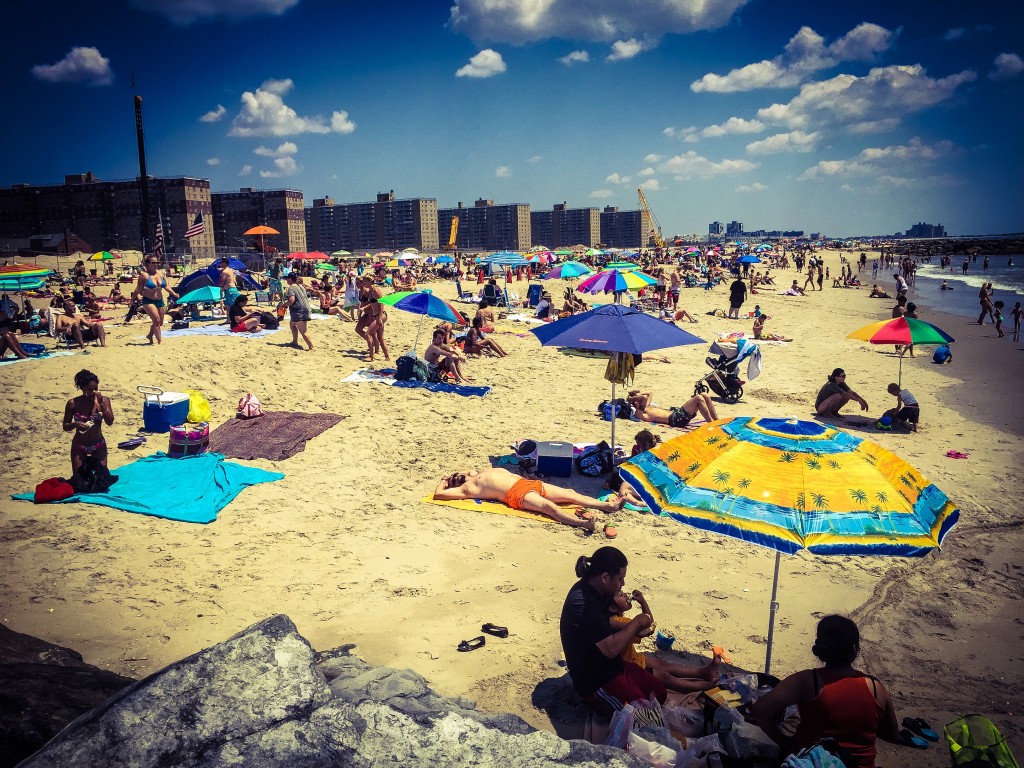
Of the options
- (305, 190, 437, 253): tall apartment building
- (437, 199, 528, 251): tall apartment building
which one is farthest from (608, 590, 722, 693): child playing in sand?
(437, 199, 528, 251): tall apartment building

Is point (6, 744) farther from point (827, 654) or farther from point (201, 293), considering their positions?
point (201, 293)

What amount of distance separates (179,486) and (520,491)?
12.5 ft

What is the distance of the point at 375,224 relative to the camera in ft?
296

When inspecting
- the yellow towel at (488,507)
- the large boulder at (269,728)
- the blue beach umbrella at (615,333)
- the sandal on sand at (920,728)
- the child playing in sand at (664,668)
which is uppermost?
the blue beach umbrella at (615,333)

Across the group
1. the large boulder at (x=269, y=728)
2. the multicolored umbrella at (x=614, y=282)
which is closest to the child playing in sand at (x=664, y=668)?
the large boulder at (x=269, y=728)

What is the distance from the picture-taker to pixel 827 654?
2.71m

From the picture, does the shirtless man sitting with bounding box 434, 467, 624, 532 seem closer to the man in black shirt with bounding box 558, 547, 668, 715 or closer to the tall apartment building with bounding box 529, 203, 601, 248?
the man in black shirt with bounding box 558, 547, 668, 715

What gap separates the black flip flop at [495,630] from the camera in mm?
4172

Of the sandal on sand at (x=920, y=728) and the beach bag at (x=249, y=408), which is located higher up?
the beach bag at (x=249, y=408)

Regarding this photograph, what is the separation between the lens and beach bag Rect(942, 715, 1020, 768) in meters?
2.57

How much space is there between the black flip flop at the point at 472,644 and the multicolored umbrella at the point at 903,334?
22.2 feet

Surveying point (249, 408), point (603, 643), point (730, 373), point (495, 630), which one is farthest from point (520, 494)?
point (730, 373)

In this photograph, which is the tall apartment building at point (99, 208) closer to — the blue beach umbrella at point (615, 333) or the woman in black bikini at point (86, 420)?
the woman in black bikini at point (86, 420)

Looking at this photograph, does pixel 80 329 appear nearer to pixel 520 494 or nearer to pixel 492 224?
pixel 520 494
